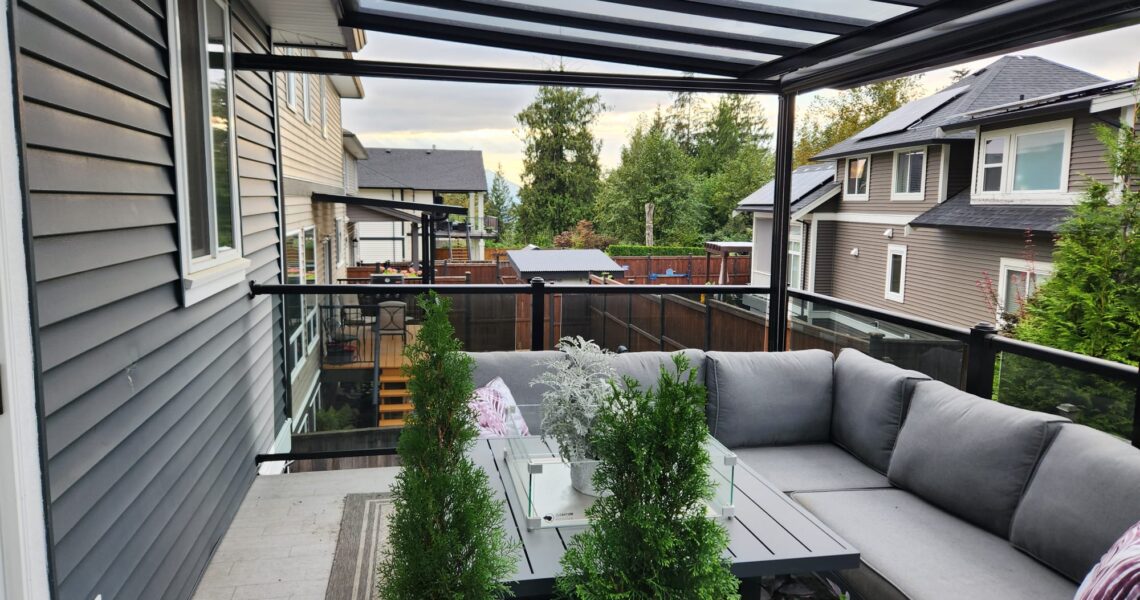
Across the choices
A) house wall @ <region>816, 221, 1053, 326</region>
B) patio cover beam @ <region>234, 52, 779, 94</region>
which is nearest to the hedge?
house wall @ <region>816, 221, 1053, 326</region>

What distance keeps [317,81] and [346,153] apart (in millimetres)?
6566

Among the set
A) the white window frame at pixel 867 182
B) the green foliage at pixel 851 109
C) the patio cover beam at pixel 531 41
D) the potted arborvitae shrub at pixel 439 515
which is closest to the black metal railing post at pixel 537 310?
the patio cover beam at pixel 531 41

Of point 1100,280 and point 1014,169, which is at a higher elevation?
point 1014,169

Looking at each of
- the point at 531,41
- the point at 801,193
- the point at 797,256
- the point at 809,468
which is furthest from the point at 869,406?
the point at 797,256

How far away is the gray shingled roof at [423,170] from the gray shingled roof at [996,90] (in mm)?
16430

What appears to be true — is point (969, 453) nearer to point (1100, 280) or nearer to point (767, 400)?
point (767, 400)

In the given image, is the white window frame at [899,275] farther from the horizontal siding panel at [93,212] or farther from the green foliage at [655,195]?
the horizontal siding panel at [93,212]

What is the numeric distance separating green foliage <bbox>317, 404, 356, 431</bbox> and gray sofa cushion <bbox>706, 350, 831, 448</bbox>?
217cm

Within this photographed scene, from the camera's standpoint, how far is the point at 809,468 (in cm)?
335

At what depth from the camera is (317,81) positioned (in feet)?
33.9

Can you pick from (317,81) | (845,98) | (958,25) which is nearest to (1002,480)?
(958,25)

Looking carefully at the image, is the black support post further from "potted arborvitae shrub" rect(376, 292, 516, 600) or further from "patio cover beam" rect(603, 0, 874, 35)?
"potted arborvitae shrub" rect(376, 292, 516, 600)

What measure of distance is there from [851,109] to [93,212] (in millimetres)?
24162

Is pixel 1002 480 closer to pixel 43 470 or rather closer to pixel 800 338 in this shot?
pixel 800 338
